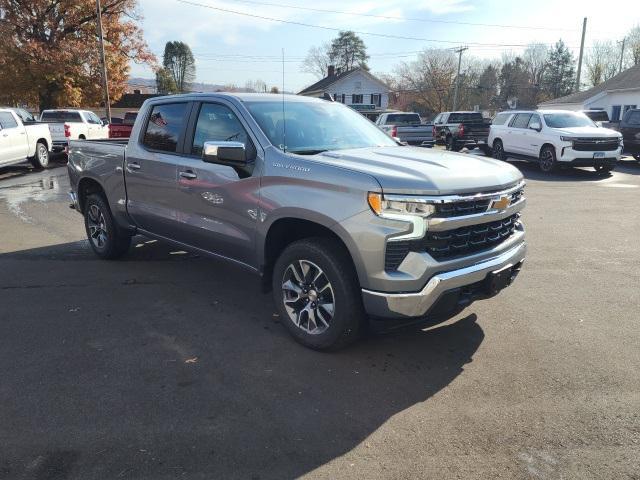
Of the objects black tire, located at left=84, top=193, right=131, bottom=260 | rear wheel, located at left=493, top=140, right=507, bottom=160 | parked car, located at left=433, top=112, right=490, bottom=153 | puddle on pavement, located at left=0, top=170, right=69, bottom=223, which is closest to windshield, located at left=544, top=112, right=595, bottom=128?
rear wheel, located at left=493, top=140, right=507, bottom=160

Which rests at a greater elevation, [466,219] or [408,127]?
[408,127]

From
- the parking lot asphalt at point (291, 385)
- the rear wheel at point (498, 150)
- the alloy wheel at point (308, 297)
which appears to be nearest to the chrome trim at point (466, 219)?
the alloy wheel at point (308, 297)

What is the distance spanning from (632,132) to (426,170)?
60.3 ft

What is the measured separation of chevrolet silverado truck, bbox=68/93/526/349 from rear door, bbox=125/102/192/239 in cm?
2

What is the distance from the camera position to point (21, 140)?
14.6 metres

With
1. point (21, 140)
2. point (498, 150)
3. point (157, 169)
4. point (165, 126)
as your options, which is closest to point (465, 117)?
point (498, 150)

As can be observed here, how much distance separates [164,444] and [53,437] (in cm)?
65

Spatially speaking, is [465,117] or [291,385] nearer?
[291,385]

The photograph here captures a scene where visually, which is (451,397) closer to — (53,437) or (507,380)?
(507,380)

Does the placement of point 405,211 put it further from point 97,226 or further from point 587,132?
point 587,132

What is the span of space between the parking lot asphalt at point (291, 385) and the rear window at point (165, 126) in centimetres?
150

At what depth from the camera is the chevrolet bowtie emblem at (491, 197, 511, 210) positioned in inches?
153

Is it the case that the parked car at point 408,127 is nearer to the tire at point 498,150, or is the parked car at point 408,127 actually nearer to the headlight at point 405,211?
the tire at point 498,150

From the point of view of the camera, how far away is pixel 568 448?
9.65 ft
